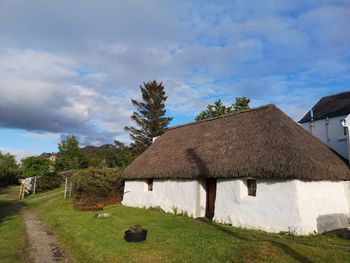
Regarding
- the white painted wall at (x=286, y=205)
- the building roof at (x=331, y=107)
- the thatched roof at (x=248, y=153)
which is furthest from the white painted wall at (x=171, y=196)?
the building roof at (x=331, y=107)

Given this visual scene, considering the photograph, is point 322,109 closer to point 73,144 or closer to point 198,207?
point 198,207

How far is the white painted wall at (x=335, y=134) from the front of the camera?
19.0 m

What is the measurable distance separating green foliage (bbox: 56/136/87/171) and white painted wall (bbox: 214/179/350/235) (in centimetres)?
4149

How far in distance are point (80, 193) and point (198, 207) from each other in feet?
38.7

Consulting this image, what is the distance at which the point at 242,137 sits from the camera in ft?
58.6

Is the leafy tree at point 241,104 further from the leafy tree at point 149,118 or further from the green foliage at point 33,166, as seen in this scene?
the green foliage at point 33,166

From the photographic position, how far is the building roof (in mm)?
20205

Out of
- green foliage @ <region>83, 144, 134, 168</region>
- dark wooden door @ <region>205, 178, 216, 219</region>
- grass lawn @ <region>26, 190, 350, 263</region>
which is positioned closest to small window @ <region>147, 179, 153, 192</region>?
dark wooden door @ <region>205, 178, 216, 219</region>

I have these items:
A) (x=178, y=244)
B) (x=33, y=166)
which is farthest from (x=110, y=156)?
(x=178, y=244)

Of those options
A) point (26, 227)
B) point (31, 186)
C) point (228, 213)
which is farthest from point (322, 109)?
point (31, 186)

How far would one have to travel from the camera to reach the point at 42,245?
475 inches

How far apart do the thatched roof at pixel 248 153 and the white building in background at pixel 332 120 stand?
8.62 feet

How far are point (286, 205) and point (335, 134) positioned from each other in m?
8.56

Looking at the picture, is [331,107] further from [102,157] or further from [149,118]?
[102,157]
